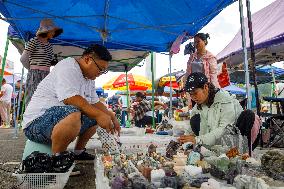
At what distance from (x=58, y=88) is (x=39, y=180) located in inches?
34.0

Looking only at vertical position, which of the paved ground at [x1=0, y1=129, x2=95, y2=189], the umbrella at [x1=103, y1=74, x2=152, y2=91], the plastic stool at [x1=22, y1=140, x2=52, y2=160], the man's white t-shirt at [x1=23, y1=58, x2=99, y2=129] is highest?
the umbrella at [x1=103, y1=74, x2=152, y2=91]

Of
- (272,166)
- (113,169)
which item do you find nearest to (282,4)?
(272,166)

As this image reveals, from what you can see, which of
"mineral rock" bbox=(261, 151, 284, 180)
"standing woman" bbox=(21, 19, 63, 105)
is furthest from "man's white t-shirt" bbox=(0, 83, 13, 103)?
"mineral rock" bbox=(261, 151, 284, 180)

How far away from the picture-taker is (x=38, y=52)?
450cm

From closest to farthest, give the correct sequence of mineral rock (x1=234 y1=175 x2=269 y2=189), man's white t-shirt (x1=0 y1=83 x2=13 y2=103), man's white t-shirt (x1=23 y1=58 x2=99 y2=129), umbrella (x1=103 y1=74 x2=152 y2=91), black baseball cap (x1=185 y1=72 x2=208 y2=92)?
mineral rock (x1=234 y1=175 x2=269 y2=189) → man's white t-shirt (x1=23 y1=58 x2=99 y2=129) → black baseball cap (x1=185 y1=72 x2=208 y2=92) → man's white t-shirt (x1=0 y1=83 x2=13 y2=103) → umbrella (x1=103 y1=74 x2=152 y2=91)

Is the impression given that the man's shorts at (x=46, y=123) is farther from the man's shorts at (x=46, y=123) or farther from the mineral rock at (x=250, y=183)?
the mineral rock at (x=250, y=183)

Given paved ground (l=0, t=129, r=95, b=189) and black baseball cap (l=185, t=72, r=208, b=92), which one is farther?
black baseball cap (l=185, t=72, r=208, b=92)

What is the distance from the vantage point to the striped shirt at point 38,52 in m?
4.43

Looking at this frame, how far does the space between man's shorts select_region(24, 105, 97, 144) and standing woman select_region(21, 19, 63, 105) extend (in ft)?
5.82

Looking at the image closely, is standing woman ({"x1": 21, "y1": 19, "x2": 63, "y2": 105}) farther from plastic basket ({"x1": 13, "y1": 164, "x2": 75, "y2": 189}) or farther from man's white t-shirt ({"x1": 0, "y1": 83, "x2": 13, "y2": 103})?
man's white t-shirt ({"x1": 0, "y1": 83, "x2": 13, "y2": 103})

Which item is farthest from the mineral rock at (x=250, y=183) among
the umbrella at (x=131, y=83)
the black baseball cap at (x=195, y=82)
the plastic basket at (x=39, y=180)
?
Answer: the umbrella at (x=131, y=83)

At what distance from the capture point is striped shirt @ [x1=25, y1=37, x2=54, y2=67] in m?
4.43

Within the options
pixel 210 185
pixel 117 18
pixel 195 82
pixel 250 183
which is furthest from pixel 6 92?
pixel 250 183

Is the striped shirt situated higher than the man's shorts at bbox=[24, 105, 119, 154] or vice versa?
the striped shirt
